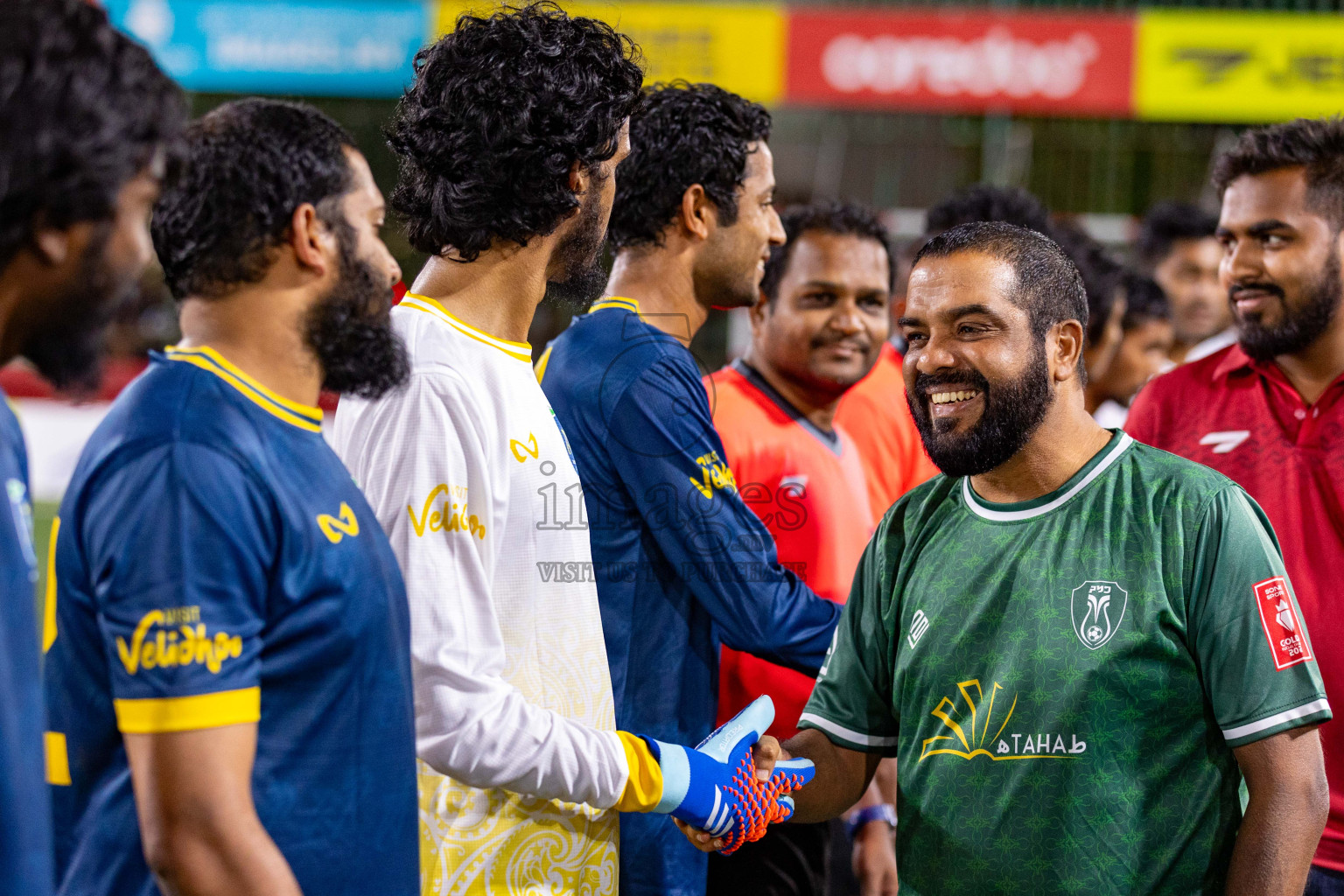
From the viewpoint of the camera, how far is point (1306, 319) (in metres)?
2.88

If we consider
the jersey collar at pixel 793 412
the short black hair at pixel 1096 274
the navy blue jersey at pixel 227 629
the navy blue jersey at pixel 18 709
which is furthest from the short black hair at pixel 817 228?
the navy blue jersey at pixel 18 709

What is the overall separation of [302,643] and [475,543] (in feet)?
1.44

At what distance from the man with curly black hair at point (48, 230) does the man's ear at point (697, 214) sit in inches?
59.2

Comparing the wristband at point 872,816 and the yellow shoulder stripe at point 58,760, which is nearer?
the yellow shoulder stripe at point 58,760

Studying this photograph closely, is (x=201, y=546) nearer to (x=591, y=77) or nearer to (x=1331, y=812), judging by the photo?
(x=591, y=77)

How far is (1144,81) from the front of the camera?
9367mm

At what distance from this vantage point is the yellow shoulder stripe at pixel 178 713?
1374 millimetres

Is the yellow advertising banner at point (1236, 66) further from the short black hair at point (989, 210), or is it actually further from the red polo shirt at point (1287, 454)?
the red polo shirt at point (1287, 454)

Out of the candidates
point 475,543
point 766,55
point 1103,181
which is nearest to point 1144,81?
point 1103,181

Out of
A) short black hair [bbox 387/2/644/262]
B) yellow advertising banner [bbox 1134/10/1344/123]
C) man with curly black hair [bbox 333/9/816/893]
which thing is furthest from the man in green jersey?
yellow advertising banner [bbox 1134/10/1344/123]

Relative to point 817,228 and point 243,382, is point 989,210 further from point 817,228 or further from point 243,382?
point 243,382

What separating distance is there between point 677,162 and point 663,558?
974mm

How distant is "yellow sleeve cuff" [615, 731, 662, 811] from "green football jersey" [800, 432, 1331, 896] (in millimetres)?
478

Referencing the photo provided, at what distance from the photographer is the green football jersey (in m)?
1.91
